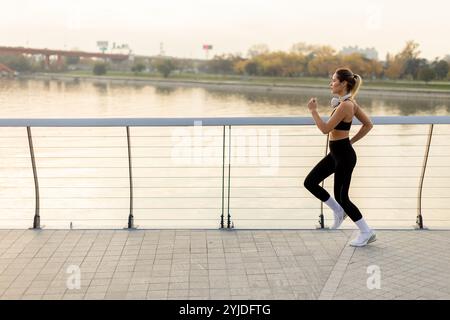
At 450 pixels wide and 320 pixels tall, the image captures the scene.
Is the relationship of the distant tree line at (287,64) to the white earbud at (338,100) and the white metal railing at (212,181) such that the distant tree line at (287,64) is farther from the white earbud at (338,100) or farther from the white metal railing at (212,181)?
the white earbud at (338,100)

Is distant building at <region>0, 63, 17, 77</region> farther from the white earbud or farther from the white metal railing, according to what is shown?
the white earbud

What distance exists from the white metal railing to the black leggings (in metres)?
0.31

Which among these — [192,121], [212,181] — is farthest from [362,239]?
[212,181]

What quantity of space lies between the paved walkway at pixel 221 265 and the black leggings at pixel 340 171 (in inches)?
15.1

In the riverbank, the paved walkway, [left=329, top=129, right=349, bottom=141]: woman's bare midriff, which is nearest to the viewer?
the paved walkway

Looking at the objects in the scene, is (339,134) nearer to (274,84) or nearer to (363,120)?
(363,120)

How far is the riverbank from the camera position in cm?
4906

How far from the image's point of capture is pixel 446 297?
333cm

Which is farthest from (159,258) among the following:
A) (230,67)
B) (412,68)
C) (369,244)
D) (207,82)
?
(230,67)

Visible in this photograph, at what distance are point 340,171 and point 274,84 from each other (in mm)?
70191

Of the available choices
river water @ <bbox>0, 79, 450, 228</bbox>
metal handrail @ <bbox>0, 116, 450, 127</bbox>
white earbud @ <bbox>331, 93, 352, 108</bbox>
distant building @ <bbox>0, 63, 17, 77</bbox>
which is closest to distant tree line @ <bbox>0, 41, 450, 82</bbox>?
distant building @ <bbox>0, 63, 17, 77</bbox>

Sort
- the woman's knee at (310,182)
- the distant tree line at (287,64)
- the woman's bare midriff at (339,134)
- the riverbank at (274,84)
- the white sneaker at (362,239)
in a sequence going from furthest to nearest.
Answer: the distant tree line at (287,64)
the riverbank at (274,84)
the woman's knee at (310,182)
the white sneaker at (362,239)
the woman's bare midriff at (339,134)

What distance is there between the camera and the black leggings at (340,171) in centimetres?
416

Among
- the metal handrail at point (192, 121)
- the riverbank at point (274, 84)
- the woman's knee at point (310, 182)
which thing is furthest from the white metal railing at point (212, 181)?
the riverbank at point (274, 84)
